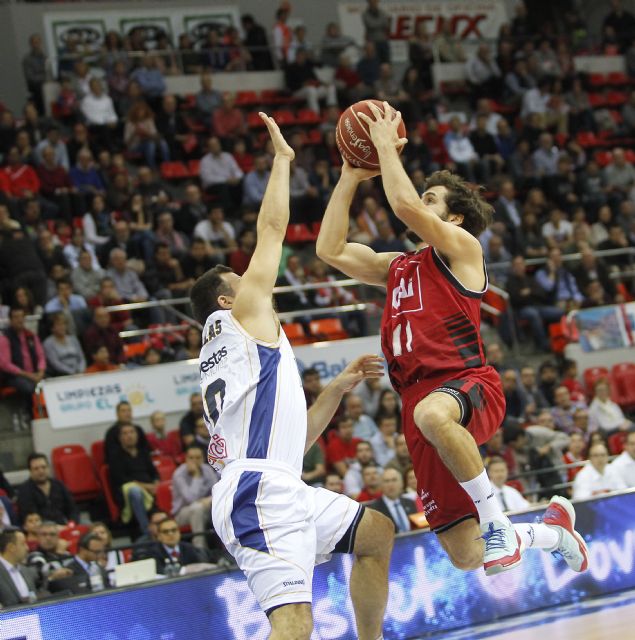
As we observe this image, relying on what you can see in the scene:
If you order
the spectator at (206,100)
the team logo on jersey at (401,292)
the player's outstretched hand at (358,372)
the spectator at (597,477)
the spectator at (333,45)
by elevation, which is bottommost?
the spectator at (597,477)

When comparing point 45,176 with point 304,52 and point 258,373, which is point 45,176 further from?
point 258,373

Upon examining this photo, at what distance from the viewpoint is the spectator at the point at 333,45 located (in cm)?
2067

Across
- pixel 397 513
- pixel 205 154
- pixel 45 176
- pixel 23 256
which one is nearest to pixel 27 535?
pixel 397 513

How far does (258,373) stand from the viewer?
548 cm

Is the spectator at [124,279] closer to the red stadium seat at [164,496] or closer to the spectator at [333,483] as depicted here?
the red stadium seat at [164,496]

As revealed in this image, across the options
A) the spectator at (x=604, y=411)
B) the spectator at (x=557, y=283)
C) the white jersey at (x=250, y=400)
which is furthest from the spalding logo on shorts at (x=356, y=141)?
the spectator at (x=557, y=283)

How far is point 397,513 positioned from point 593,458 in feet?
7.33

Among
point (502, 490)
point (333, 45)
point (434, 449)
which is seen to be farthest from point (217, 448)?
point (333, 45)

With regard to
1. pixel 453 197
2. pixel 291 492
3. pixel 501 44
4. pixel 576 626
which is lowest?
pixel 576 626

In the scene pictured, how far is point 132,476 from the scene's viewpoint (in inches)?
452

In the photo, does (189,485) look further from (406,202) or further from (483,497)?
(406,202)

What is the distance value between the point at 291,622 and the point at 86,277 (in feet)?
30.5

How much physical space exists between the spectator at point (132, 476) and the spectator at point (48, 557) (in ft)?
4.37

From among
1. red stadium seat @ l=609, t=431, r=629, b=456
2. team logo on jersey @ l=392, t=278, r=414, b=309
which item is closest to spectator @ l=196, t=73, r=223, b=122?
red stadium seat @ l=609, t=431, r=629, b=456
